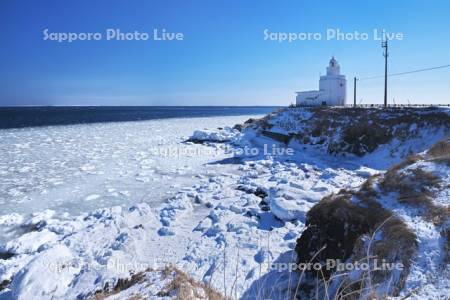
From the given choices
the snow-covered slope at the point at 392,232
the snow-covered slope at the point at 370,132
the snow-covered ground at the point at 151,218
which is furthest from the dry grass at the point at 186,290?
the snow-covered slope at the point at 370,132

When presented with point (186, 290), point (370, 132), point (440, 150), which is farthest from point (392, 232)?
point (370, 132)

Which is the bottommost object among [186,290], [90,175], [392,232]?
[90,175]

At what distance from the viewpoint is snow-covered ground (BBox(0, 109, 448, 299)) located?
672 centimetres

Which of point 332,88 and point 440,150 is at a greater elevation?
point 332,88

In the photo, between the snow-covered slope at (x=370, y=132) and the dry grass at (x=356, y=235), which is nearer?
the dry grass at (x=356, y=235)

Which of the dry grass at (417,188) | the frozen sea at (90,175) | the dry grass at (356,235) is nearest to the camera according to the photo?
the dry grass at (356,235)

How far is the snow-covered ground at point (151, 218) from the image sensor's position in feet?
22.1

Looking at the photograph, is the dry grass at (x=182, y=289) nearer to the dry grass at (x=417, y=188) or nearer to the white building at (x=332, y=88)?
the dry grass at (x=417, y=188)

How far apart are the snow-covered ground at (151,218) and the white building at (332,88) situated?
21281 millimetres

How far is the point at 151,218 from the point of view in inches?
416

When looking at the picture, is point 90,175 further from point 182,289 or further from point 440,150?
point 440,150

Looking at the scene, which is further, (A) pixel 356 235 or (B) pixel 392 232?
(A) pixel 356 235

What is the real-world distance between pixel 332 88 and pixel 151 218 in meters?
35.4

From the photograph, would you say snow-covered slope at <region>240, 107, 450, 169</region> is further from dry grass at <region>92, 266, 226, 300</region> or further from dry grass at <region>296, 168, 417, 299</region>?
dry grass at <region>92, 266, 226, 300</region>
